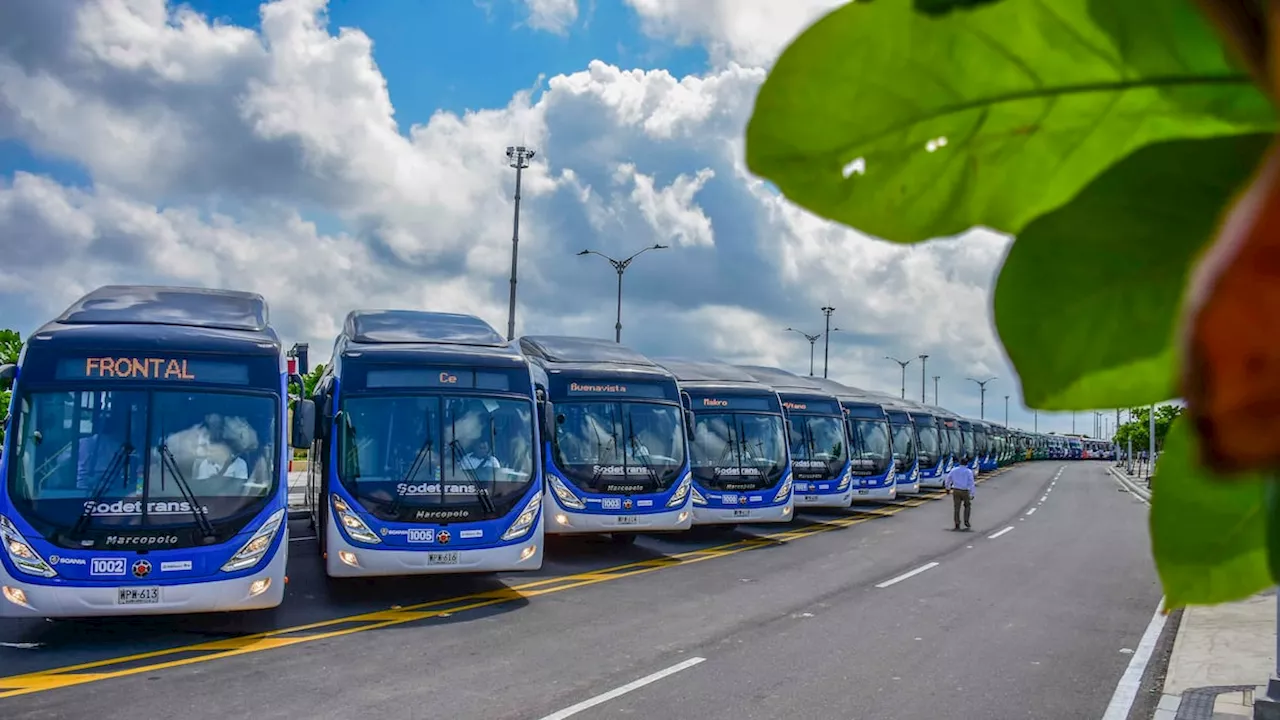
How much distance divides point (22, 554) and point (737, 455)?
11135 mm

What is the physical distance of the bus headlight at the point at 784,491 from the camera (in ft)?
56.3

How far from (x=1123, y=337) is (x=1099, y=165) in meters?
0.07

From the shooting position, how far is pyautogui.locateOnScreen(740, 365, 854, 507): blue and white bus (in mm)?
20656

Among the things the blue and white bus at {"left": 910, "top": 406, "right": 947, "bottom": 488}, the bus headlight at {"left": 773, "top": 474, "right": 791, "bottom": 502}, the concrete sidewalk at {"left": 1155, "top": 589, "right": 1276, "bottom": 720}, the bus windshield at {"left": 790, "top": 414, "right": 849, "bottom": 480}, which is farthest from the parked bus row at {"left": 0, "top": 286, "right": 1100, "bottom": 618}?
the blue and white bus at {"left": 910, "top": 406, "right": 947, "bottom": 488}

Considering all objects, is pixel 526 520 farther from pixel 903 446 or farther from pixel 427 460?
pixel 903 446

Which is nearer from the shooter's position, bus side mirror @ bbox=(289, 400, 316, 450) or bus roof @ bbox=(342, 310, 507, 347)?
bus side mirror @ bbox=(289, 400, 316, 450)

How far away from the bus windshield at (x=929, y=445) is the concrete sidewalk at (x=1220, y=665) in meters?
20.1

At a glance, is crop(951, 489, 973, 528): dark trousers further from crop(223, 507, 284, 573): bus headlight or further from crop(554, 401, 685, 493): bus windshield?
crop(223, 507, 284, 573): bus headlight

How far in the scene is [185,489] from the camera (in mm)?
8688

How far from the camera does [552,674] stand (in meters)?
7.75

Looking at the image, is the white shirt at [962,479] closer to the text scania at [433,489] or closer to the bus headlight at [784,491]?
the bus headlight at [784,491]

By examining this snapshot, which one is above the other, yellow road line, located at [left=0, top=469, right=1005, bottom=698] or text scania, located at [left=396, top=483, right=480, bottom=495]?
text scania, located at [left=396, top=483, right=480, bottom=495]

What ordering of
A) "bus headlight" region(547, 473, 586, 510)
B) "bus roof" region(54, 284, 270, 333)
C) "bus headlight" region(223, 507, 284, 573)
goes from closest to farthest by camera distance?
"bus headlight" region(223, 507, 284, 573), "bus roof" region(54, 284, 270, 333), "bus headlight" region(547, 473, 586, 510)

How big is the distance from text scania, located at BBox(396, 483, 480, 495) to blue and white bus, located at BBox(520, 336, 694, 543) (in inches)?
113
